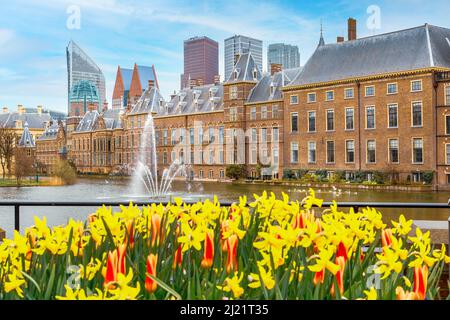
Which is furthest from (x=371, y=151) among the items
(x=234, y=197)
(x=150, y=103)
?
(x=150, y=103)

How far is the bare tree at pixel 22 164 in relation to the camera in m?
38.6

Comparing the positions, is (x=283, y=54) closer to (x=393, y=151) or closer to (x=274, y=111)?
(x=393, y=151)

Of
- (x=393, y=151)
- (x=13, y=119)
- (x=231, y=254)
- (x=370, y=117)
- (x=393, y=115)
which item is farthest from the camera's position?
(x=370, y=117)

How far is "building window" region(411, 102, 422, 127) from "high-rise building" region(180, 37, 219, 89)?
110 ft

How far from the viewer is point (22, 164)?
135ft

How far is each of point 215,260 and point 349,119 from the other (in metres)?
38.6

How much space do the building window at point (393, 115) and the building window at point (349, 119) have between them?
115 inches

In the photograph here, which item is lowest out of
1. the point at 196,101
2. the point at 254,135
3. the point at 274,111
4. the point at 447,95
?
the point at 254,135

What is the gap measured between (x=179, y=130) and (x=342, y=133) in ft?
65.8

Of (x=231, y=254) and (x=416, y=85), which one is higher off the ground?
(x=416, y=85)

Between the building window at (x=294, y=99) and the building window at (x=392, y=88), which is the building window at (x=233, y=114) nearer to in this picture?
the building window at (x=294, y=99)

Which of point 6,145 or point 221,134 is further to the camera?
point 221,134

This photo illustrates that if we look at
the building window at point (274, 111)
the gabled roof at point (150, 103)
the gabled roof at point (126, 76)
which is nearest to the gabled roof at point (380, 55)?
the building window at point (274, 111)
